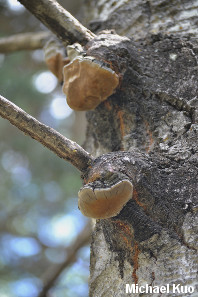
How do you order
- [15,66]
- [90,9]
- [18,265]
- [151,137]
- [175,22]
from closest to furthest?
[151,137]
[175,22]
[90,9]
[18,265]
[15,66]

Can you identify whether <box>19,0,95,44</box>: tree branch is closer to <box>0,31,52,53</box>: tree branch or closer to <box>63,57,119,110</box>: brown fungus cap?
<box>63,57,119,110</box>: brown fungus cap

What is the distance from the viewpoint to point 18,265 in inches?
170

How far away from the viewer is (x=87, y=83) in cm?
165

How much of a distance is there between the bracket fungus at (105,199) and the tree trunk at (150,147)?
0.13 ft

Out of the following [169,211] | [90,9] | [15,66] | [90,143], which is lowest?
[169,211]

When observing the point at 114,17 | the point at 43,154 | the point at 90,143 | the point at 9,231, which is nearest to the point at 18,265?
the point at 9,231

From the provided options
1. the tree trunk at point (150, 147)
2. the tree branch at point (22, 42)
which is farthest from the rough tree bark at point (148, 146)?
the tree branch at point (22, 42)

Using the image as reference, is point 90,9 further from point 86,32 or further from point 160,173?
point 160,173

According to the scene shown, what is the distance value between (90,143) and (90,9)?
968mm

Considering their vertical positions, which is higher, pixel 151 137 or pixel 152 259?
pixel 151 137

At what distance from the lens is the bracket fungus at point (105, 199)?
1.22 metres

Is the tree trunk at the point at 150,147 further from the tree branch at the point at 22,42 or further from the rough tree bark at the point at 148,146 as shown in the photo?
the tree branch at the point at 22,42

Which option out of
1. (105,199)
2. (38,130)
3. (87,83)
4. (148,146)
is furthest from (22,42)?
(105,199)

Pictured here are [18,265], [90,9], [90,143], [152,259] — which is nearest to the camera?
[152,259]
